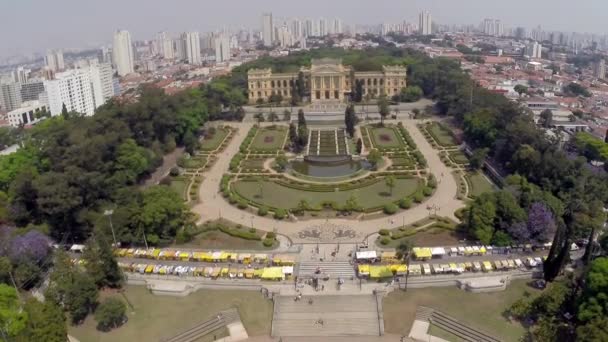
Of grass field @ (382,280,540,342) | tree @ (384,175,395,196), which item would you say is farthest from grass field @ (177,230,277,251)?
tree @ (384,175,395,196)

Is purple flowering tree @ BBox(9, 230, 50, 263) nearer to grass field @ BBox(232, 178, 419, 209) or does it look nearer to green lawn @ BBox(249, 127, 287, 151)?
grass field @ BBox(232, 178, 419, 209)

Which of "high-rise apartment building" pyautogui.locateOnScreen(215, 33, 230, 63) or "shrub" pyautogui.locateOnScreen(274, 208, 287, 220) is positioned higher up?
"high-rise apartment building" pyautogui.locateOnScreen(215, 33, 230, 63)

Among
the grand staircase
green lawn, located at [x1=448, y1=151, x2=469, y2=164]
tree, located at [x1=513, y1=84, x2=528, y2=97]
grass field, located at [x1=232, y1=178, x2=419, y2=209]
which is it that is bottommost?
the grand staircase

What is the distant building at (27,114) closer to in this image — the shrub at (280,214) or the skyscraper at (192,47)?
the shrub at (280,214)

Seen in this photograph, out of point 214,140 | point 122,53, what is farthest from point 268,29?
point 214,140

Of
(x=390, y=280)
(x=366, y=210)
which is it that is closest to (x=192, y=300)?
(x=390, y=280)

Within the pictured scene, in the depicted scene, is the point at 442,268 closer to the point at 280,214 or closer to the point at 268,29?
the point at 280,214
